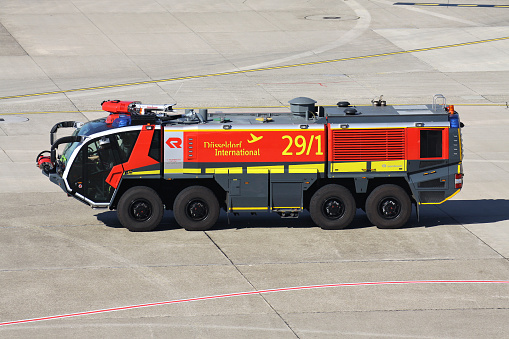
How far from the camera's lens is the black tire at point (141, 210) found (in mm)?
20625

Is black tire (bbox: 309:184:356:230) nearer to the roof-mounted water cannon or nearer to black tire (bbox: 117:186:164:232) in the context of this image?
the roof-mounted water cannon

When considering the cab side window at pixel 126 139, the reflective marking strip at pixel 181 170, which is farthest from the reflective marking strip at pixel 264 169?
the cab side window at pixel 126 139

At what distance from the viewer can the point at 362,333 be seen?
48.9 feet

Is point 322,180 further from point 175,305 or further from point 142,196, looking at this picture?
point 175,305

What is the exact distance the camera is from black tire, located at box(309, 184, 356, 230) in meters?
20.8

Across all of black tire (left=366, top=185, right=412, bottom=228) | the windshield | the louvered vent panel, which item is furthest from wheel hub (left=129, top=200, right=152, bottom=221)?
black tire (left=366, top=185, right=412, bottom=228)

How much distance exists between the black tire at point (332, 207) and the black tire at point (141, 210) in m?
3.76

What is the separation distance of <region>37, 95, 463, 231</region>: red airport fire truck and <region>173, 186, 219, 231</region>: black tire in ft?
0.08

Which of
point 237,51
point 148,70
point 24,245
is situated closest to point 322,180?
point 24,245

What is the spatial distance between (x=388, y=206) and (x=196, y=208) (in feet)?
15.4

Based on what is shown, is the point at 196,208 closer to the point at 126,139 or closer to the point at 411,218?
the point at 126,139

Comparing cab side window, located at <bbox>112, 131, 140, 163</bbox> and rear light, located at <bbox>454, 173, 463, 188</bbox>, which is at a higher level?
cab side window, located at <bbox>112, 131, 140, 163</bbox>

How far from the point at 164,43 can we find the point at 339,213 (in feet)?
90.3

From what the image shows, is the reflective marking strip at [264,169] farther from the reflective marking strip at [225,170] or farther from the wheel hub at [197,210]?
the wheel hub at [197,210]
